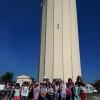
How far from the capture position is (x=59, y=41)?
42188 mm

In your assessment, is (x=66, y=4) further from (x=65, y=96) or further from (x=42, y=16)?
(x=65, y=96)

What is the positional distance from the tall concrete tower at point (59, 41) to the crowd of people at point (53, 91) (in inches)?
862

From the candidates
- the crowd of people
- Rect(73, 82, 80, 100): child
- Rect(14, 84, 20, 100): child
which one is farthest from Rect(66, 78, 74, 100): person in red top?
Rect(14, 84, 20, 100): child

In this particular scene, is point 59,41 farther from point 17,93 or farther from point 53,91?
→ point 53,91

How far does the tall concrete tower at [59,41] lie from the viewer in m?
41.2

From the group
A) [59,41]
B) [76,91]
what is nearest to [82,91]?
[76,91]

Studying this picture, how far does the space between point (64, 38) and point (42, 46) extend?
10.9 ft

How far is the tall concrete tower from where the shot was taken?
4119 centimetres

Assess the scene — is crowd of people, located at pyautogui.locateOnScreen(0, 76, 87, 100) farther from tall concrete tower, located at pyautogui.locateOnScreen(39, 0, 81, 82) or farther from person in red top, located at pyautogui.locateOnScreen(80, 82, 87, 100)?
tall concrete tower, located at pyautogui.locateOnScreen(39, 0, 81, 82)

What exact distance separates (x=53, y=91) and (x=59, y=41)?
2441cm

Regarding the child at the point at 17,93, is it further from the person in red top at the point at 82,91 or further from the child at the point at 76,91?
the person in red top at the point at 82,91

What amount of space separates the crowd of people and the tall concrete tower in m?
21.9

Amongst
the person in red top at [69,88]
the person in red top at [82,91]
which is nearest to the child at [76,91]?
the person in red top at [82,91]

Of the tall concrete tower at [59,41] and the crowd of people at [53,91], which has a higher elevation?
the tall concrete tower at [59,41]
